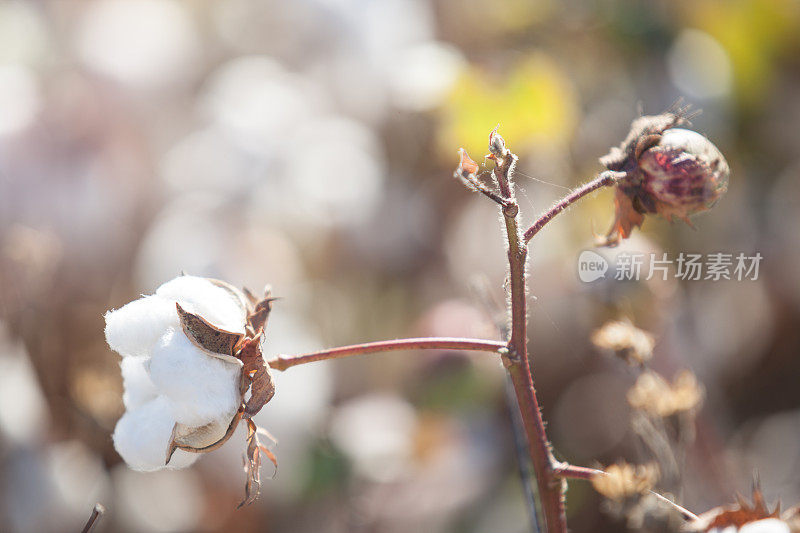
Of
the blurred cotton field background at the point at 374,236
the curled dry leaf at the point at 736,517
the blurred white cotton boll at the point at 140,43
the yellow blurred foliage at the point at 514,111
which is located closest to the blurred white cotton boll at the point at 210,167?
the blurred cotton field background at the point at 374,236

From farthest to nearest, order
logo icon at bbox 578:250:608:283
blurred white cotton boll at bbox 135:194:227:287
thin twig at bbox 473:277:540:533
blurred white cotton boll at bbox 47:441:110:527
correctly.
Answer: blurred white cotton boll at bbox 135:194:227:287 < blurred white cotton boll at bbox 47:441:110:527 < logo icon at bbox 578:250:608:283 < thin twig at bbox 473:277:540:533

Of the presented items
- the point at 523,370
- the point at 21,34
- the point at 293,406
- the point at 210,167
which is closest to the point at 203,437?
the point at 523,370

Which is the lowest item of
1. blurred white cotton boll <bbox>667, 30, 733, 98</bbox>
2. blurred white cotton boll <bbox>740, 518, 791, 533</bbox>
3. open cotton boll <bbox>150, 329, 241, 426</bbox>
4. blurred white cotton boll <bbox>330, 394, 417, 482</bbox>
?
blurred white cotton boll <bbox>330, 394, 417, 482</bbox>

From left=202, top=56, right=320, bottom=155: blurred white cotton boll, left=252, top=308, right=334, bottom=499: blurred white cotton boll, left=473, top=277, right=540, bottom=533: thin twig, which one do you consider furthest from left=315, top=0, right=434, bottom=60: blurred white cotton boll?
left=473, top=277, right=540, bottom=533: thin twig

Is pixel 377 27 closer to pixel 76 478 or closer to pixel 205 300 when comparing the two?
pixel 76 478

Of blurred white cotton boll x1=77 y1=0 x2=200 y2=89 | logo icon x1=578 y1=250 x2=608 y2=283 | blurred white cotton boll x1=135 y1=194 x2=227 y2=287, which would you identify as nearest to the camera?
logo icon x1=578 y1=250 x2=608 y2=283

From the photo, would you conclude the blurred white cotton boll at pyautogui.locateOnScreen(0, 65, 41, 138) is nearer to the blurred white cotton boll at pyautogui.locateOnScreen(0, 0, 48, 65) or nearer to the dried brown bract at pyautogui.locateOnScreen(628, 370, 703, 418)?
the blurred white cotton boll at pyautogui.locateOnScreen(0, 0, 48, 65)

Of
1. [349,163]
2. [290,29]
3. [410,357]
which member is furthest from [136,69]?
[410,357]
